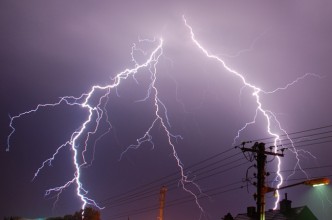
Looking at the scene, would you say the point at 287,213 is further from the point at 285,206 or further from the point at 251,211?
the point at 251,211

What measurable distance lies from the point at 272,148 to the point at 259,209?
8.61 ft

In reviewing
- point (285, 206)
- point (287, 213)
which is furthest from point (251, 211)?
point (287, 213)

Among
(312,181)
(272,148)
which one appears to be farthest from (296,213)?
(312,181)

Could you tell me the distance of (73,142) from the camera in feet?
115

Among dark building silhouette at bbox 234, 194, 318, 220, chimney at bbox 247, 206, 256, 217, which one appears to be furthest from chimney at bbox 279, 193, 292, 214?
chimney at bbox 247, 206, 256, 217

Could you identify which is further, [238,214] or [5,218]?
[5,218]

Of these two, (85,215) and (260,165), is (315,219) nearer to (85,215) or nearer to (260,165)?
(260,165)

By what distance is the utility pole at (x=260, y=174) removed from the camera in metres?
15.3

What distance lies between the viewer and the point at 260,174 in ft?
51.4

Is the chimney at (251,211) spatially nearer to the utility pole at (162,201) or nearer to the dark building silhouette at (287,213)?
the dark building silhouette at (287,213)

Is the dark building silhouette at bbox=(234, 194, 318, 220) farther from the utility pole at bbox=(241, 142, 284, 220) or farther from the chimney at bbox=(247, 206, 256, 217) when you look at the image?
the utility pole at bbox=(241, 142, 284, 220)

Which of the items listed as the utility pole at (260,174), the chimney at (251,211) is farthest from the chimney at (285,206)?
the utility pole at (260,174)

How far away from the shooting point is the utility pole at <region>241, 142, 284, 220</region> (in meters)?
15.3

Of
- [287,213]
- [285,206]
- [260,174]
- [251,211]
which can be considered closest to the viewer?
[260,174]
